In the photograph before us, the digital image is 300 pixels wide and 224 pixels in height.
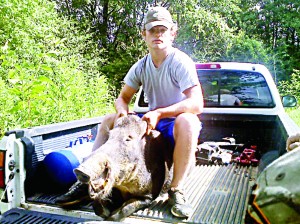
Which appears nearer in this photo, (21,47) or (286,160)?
(286,160)

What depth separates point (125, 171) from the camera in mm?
2295

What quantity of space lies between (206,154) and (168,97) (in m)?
1.06

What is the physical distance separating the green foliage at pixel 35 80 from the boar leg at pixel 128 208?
7.19 ft

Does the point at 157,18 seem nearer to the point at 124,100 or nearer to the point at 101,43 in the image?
the point at 124,100

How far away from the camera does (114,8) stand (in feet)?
59.5

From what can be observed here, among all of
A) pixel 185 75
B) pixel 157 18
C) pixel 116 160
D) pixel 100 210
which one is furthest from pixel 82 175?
pixel 157 18

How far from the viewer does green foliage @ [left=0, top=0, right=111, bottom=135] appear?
171 inches

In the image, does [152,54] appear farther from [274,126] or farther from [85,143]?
[274,126]

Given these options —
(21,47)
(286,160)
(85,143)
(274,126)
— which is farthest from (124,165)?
(21,47)

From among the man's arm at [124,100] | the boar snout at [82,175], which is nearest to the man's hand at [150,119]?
the man's arm at [124,100]

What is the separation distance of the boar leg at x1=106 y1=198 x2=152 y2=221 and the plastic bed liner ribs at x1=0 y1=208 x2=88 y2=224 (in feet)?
0.69

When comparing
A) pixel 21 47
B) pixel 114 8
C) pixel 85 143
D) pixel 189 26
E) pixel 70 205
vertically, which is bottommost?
pixel 70 205

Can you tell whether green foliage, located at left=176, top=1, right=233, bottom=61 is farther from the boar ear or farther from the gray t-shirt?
the boar ear

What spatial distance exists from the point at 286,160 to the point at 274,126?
3.55 m
